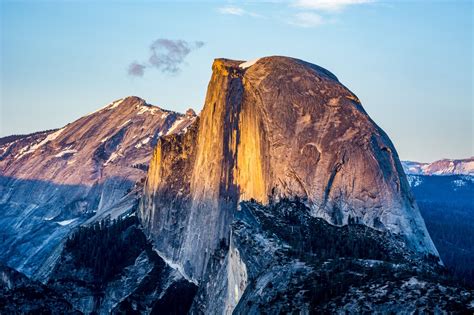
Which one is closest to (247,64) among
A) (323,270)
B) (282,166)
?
(282,166)

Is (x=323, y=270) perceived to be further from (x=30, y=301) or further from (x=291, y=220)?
(x=30, y=301)

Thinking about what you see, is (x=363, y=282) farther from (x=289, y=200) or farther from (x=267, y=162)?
(x=267, y=162)

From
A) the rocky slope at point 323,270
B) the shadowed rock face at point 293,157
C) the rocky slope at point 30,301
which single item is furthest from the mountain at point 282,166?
the rocky slope at point 30,301

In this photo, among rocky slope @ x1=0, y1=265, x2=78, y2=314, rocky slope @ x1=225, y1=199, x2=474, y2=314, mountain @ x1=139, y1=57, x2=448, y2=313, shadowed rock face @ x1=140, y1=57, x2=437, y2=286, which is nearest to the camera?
rocky slope @ x1=225, y1=199, x2=474, y2=314

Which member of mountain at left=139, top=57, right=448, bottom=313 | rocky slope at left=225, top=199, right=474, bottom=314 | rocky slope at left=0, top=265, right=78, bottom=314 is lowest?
rocky slope at left=0, top=265, right=78, bottom=314

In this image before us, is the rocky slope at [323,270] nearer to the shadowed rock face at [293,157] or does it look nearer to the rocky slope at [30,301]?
the shadowed rock face at [293,157]

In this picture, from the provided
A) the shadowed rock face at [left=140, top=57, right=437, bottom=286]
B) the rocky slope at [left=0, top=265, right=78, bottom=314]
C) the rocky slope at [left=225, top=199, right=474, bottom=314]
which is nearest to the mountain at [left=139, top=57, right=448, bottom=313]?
the shadowed rock face at [left=140, top=57, right=437, bottom=286]

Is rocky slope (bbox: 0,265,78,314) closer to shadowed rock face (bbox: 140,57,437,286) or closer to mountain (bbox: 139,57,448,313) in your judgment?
mountain (bbox: 139,57,448,313)
